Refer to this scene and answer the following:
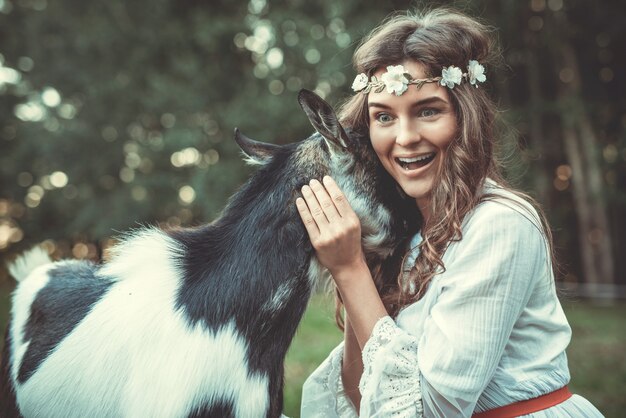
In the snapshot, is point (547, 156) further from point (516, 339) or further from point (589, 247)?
point (516, 339)

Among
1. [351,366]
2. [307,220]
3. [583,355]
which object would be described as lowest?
[583,355]

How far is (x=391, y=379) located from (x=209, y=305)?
71cm

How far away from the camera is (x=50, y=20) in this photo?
746 inches

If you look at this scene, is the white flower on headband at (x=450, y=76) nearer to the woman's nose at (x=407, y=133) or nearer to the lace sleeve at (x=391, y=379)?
the woman's nose at (x=407, y=133)

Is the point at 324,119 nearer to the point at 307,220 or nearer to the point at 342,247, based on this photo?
the point at 307,220

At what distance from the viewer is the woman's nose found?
221 cm

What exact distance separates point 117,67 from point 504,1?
39.5 feet

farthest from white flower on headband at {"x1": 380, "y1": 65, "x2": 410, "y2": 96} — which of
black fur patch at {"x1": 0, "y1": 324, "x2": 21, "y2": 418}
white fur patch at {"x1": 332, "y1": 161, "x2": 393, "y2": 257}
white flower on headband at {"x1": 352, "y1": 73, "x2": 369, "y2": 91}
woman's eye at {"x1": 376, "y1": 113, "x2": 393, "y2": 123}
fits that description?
black fur patch at {"x1": 0, "y1": 324, "x2": 21, "y2": 418}

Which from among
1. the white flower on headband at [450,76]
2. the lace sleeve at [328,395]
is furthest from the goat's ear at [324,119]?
the lace sleeve at [328,395]

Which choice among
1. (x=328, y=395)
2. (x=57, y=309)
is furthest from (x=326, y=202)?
(x=57, y=309)

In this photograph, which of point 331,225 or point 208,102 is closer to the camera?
point 331,225

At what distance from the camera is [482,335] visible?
1881mm

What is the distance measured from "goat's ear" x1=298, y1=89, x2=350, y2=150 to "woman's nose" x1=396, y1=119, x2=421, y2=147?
226mm

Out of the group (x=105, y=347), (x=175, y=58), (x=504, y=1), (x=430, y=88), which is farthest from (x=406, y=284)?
(x=175, y=58)
